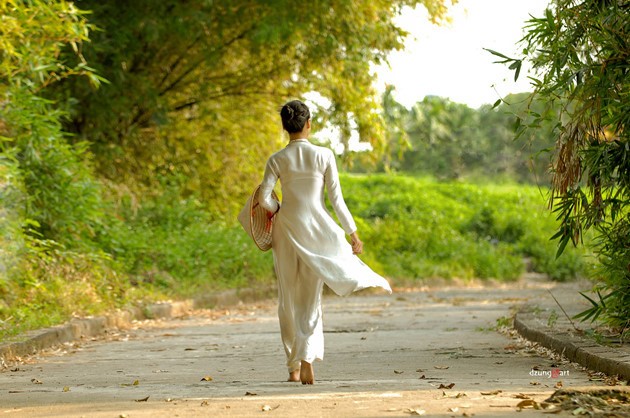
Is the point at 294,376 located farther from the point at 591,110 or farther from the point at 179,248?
the point at 179,248

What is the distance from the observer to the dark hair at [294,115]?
801 cm

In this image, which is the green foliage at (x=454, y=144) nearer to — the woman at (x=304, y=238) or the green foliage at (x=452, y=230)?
the green foliage at (x=452, y=230)

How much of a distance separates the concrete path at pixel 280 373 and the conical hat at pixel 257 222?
1023 millimetres

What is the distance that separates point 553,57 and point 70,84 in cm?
1167

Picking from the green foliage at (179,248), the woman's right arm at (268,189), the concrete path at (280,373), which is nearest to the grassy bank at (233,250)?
the green foliage at (179,248)

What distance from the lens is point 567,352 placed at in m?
9.16

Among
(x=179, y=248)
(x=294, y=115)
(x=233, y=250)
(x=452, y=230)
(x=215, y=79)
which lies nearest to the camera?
(x=294, y=115)

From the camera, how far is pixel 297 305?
7.95 m

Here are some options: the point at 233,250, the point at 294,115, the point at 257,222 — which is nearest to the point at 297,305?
the point at 257,222

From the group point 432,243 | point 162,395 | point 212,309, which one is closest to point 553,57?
point 162,395

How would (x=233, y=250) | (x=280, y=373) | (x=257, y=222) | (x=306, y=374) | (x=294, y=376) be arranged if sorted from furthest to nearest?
(x=233, y=250) < (x=280, y=373) < (x=257, y=222) < (x=294, y=376) < (x=306, y=374)

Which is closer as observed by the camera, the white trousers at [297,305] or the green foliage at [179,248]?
the white trousers at [297,305]

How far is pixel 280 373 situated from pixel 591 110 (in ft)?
10.6

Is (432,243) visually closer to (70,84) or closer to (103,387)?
(70,84)
